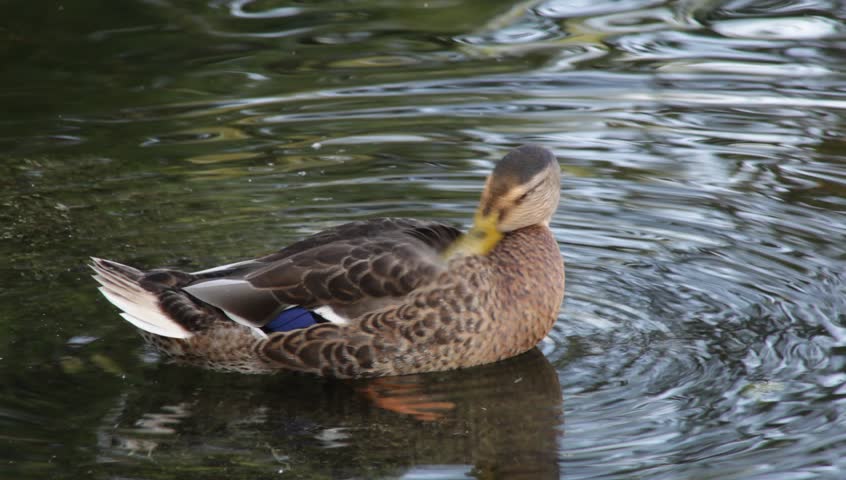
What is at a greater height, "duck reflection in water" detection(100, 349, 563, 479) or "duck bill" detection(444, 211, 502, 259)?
"duck bill" detection(444, 211, 502, 259)

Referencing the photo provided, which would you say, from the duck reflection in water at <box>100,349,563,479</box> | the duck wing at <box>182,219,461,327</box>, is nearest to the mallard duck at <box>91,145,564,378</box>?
the duck wing at <box>182,219,461,327</box>

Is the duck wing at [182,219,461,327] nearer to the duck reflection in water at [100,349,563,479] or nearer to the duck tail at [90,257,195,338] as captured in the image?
the duck tail at [90,257,195,338]

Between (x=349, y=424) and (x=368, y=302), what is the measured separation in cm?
81

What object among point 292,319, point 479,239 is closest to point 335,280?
point 292,319

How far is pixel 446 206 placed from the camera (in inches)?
365

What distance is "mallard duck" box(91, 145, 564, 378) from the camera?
682 centimetres

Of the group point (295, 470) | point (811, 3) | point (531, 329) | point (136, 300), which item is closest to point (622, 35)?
point (811, 3)

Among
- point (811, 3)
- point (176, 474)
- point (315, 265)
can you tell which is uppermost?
point (811, 3)

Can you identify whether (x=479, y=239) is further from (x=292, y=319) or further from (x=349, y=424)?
(x=349, y=424)

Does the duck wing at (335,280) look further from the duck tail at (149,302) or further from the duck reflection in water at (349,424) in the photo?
the duck reflection in water at (349,424)

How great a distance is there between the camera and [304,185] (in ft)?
31.7

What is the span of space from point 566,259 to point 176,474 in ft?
11.6

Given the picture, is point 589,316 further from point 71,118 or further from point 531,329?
point 71,118

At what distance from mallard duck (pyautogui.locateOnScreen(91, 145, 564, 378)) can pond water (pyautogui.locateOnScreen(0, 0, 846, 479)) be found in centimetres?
14
